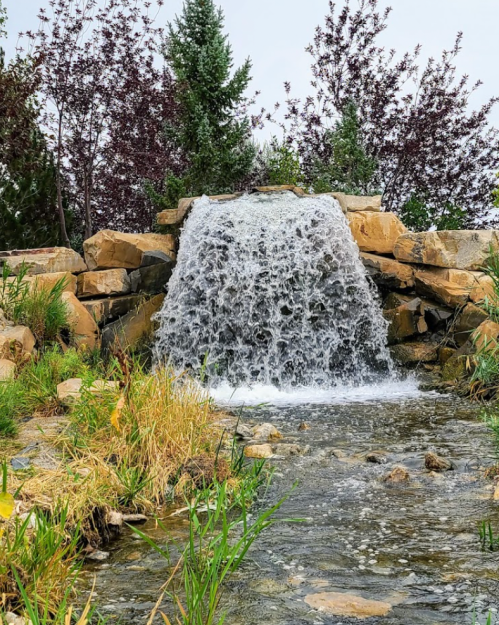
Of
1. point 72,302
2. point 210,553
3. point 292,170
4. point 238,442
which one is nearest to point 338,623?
point 210,553

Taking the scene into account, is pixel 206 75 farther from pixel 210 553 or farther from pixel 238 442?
pixel 210 553

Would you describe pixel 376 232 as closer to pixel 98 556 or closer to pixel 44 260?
pixel 44 260

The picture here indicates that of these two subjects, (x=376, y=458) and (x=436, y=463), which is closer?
(x=436, y=463)

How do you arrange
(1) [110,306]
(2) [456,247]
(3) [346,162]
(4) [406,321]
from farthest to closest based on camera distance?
(3) [346,162], (1) [110,306], (4) [406,321], (2) [456,247]

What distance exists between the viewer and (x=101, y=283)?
9.56 m

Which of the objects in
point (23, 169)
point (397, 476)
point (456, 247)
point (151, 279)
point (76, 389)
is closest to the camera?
point (397, 476)

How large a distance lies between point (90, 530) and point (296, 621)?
1.12 metres

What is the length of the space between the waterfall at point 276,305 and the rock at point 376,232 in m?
0.30

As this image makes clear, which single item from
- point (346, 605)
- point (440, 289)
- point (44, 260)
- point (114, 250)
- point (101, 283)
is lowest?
point (346, 605)

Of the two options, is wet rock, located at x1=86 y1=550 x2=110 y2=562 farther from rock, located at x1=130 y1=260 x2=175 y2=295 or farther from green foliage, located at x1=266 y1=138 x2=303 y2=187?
green foliage, located at x1=266 y1=138 x2=303 y2=187

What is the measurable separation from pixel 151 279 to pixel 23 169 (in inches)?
190

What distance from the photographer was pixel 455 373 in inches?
299

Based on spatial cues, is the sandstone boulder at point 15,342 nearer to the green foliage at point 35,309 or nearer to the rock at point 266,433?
the green foliage at point 35,309

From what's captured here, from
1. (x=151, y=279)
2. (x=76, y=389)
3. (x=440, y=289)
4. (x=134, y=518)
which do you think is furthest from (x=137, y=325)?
(x=134, y=518)
